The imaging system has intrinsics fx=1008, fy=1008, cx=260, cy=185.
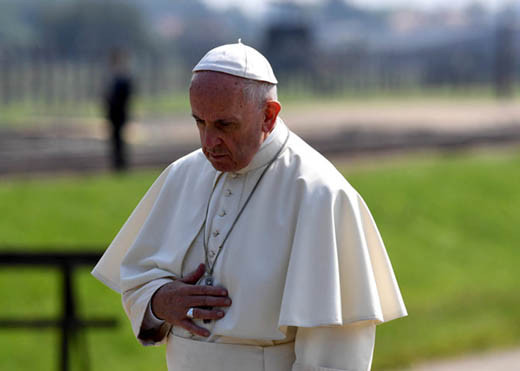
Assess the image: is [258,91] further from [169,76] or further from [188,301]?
Result: [169,76]

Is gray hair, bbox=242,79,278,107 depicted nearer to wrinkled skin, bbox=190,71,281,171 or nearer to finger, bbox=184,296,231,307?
wrinkled skin, bbox=190,71,281,171

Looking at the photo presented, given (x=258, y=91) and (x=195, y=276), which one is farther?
(x=195, y=276)

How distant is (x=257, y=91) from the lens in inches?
113

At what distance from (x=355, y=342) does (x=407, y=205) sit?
29.9 ft

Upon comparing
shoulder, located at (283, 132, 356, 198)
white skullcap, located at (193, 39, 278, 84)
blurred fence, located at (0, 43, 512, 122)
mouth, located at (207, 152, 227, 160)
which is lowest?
blurred fence, located at (0, 43, 512, 122)

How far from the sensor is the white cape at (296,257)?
9.40 ft

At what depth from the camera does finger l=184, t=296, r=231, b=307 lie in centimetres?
291

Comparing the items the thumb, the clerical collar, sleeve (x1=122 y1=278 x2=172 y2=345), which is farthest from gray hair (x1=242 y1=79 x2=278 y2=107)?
sleeve (x1=122 y1=278 x2=172 y2=345)

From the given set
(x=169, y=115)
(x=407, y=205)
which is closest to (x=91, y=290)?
(x=407, y=205)

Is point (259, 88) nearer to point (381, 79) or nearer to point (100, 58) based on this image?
point (100, 58)

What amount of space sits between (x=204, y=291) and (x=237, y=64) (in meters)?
0.66

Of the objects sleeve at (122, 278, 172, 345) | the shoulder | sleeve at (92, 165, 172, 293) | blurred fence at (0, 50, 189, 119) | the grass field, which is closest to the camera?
the shoulder

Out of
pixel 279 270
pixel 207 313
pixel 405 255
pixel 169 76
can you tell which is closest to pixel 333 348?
pixel 279 270

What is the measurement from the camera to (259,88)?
288cm
